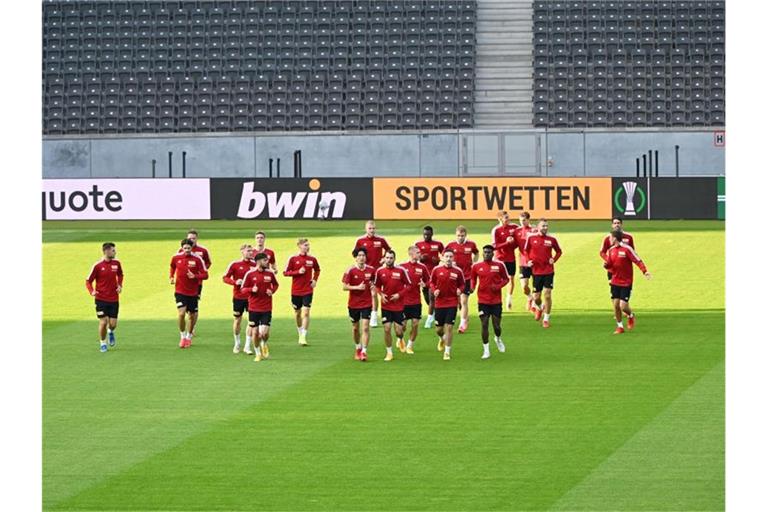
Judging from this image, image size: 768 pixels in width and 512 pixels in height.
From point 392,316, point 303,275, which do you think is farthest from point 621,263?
point 303,275

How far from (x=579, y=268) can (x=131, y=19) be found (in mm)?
26057

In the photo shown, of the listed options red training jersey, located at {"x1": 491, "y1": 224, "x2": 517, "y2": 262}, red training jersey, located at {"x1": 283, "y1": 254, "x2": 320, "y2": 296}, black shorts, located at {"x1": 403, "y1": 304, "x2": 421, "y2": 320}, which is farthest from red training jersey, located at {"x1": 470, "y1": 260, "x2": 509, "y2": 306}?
red training jersey, located at {"x1": 491, "y1": 224, "x2": 517, "y2": 262}

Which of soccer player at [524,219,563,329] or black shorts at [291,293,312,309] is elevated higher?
soccer player at [524,219,563,329]

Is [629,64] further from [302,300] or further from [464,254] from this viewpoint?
[302,300]

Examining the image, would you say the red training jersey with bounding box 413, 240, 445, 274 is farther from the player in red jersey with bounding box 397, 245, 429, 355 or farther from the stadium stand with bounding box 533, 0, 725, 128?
the stadium stand with bounding box 533, 0, 725, 128

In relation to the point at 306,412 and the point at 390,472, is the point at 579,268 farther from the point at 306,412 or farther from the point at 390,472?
the point at 390,472

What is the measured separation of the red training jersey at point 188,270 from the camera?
838 inches

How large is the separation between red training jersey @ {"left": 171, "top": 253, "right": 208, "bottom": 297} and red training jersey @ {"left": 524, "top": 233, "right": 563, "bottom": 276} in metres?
6.00

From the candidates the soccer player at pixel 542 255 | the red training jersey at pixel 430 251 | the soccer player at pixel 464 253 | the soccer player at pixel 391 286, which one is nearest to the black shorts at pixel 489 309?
the soccer player at pixel 391 286

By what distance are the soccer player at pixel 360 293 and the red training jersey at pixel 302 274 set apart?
125 centimetres

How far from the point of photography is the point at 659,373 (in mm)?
19141

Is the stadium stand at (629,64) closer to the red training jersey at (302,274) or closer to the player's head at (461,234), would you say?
the player's head at (461,234)

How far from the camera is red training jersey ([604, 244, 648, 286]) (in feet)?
72.7

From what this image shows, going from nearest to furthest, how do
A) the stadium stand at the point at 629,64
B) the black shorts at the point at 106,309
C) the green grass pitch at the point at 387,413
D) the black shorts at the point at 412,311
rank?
1. the green grass pitch at the point at 387,413
2. the black shorts at the point at 412,311
3. the black shorts at the point at 106,309
4. the stadium stand at the point at 629,64
